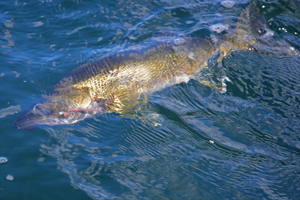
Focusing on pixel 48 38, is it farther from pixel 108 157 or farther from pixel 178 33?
pixel 108 157

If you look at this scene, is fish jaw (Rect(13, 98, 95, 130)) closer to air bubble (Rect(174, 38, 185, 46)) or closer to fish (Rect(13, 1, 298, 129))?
fish (Rect(13, 1, 298, 129))

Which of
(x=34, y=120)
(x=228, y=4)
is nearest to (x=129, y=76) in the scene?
(x=34, y=120)

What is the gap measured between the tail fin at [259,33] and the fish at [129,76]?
22 millimetres

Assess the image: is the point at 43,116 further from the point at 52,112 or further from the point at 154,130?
the point at 154,130

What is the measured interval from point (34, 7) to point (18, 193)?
516cm

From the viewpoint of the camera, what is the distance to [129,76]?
4.23 meters

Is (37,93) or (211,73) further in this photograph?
(211,73)

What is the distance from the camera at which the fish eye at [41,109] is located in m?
3.65

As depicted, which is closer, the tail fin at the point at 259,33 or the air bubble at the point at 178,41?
the air bubble at the point at 178,41

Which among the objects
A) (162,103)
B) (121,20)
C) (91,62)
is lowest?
(162,103)

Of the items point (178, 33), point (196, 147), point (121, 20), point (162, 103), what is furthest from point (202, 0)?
point (196, 147)

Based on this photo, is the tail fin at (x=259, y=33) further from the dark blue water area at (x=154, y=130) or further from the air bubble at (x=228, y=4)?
the air bubble at (x=228, y=4)

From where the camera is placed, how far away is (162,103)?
4.29m

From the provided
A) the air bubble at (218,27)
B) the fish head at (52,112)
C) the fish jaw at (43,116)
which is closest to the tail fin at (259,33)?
the air bubble at (218,27)
